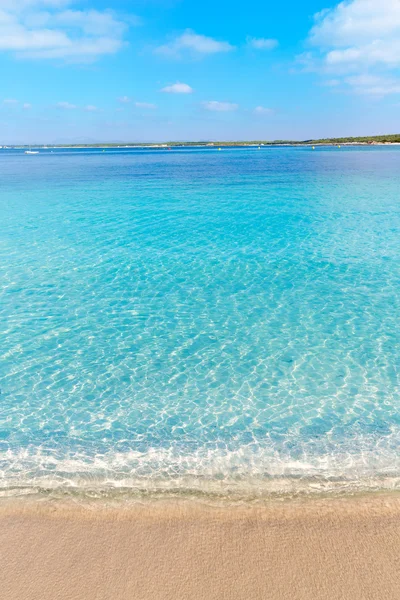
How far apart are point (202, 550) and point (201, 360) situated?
577cm

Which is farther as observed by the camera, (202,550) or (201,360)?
(201,360)

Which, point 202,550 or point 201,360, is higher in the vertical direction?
point 201,360

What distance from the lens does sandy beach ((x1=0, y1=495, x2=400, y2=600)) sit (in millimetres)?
5723

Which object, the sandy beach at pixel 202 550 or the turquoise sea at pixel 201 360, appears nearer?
the sandy beach at pixel 202 550

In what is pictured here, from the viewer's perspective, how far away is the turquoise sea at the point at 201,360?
26.5 ft

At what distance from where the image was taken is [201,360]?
458 inches

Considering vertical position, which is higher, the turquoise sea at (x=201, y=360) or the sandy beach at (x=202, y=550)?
the turquoise sea at (x=201, y=360)

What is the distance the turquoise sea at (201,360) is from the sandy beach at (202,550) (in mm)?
607

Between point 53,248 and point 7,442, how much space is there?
15160mm

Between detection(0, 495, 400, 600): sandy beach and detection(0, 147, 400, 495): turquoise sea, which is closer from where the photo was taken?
detection(0, 495, 400, 600): sandy beach

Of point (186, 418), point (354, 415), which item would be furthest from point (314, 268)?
point (186, 418)

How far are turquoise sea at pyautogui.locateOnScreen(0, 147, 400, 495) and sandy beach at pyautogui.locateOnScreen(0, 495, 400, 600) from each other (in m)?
0.61

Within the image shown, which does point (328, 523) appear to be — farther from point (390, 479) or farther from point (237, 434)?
point (237, 434)

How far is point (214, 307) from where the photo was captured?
1488 centimetres
